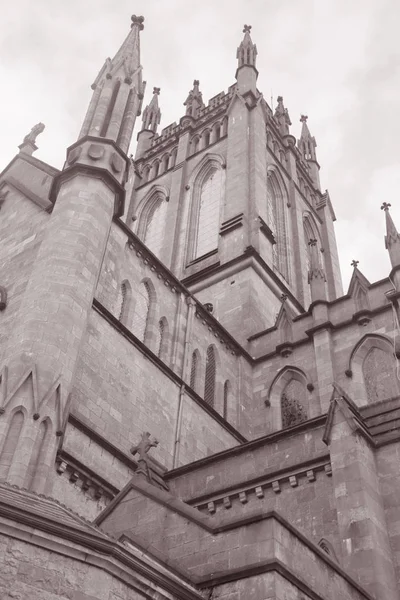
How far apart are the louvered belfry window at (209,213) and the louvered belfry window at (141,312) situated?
509 inches

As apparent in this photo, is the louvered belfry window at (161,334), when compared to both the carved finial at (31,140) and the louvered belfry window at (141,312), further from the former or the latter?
the carved finial at (31,140)

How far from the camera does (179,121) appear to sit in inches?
1832

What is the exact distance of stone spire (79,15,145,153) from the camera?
21609mm

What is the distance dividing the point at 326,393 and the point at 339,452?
854 centimetres

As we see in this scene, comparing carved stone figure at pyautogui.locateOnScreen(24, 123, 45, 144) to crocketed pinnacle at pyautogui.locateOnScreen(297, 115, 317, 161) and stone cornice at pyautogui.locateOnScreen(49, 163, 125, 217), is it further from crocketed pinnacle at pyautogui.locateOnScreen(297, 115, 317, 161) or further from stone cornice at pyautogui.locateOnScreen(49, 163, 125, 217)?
crocketed pinnacle at pyautogui.locateOnScreen(297, 115, 317, 161)

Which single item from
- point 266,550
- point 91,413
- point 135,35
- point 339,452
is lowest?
point 266,550

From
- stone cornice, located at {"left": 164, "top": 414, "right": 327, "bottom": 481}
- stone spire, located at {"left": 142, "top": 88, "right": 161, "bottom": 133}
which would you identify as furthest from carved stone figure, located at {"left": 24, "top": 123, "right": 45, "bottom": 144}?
stone spire, located at {"left": 142, "top": 88, "right": 161, "bottom": 133}

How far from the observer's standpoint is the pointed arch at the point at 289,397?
2342 cm

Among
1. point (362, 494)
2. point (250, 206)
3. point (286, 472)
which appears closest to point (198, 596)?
point (362, 494)

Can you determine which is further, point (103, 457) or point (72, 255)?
point (72, 255)

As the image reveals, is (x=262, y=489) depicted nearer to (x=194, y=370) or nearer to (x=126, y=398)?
(x=126, y=398)

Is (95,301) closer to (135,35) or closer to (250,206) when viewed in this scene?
(135,35)

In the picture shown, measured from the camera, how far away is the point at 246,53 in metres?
44.7

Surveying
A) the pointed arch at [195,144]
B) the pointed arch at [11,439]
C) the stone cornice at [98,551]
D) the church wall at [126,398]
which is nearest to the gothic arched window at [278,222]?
the pointed arch at [195,144]
